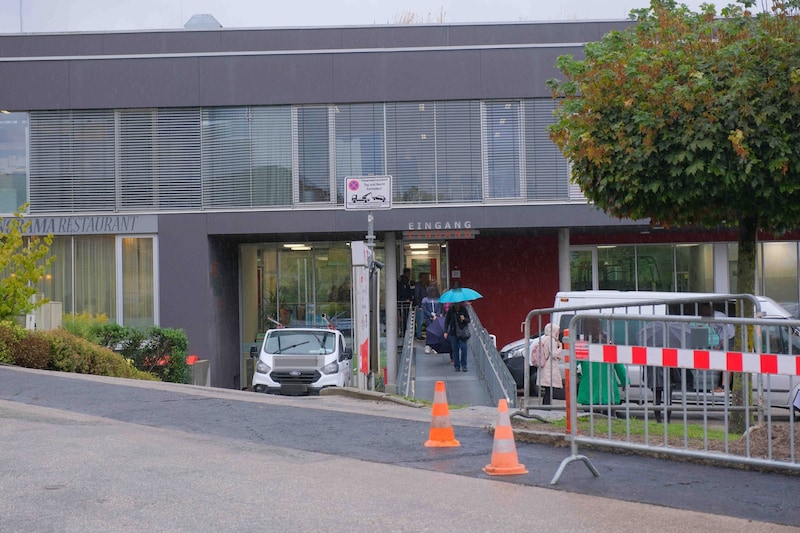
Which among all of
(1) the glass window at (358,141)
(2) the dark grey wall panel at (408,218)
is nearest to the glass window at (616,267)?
(2) the dark grey wall panel at (408,218)

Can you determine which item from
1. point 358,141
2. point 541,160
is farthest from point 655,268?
point 358,141

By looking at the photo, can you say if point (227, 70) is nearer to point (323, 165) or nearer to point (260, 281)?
point (323, 165)

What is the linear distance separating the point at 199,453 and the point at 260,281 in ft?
68.6

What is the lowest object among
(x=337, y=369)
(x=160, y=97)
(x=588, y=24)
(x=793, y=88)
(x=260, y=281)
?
(x=337, y=369)

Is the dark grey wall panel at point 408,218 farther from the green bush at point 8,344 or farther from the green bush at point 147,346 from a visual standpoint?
the green bush at point 8,344

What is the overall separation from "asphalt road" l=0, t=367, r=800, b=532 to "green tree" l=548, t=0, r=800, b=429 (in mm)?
2033

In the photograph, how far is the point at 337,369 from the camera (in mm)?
19484

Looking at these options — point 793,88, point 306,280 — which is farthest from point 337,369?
point 793,88

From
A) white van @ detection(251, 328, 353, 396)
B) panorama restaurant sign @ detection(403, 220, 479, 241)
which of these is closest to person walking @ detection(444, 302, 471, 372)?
white van @ detection(251, 328, 353, 396)

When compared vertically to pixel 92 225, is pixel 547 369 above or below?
below

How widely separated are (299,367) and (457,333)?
11.8 ft

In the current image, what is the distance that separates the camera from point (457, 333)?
20500 millimetres

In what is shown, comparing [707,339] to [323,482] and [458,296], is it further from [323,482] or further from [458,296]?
[458,296]

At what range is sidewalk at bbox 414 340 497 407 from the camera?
17984 millimetres
